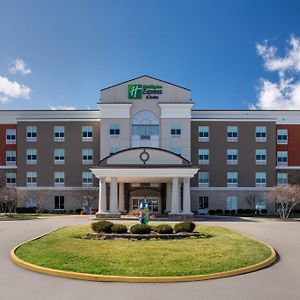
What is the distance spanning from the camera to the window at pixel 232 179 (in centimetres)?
5594

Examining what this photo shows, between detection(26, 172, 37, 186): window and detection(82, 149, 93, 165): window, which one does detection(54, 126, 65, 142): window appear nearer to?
detection(82, 149, 93, 165): window

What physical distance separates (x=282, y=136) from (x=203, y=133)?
38.1 feet

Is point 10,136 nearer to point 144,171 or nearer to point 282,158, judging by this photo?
point 144,171

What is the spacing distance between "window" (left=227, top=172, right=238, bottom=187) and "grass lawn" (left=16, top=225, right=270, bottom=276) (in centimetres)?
3823

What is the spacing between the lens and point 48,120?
5644 cm

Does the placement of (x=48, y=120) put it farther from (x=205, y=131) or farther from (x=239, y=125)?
(x=239, y=125)

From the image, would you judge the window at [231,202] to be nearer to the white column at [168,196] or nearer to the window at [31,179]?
the white column at [168,196]

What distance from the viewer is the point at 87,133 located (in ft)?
185

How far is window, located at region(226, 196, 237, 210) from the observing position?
5516 cm

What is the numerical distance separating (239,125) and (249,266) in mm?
45807

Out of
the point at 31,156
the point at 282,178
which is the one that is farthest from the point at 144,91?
the point at 282,178

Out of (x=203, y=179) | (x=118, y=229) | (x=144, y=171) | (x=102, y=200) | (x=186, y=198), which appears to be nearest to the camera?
(x=118, y=229)

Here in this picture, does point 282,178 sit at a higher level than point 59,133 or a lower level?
lower

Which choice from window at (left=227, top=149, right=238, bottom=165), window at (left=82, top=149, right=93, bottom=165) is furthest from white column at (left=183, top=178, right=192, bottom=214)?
window at (left=82, top=149, right=93, bottom=165)
